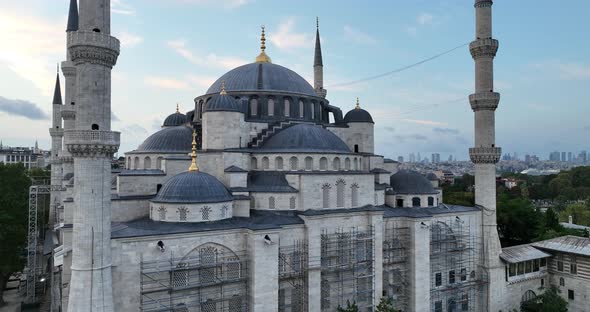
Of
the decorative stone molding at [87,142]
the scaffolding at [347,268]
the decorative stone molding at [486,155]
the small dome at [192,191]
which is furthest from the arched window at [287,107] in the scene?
the decorative stone molding at [87,142]

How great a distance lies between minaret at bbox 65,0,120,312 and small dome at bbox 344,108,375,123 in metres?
12.2

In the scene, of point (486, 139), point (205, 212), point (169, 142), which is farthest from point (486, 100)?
point (169, 142)

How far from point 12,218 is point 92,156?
42.6 feet

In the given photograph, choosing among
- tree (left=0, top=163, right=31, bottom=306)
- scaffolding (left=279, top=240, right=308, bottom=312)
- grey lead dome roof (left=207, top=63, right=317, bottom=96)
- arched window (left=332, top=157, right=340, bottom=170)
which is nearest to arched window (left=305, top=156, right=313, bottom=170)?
arched window (left=332, top=157, right=340, bottom=170)

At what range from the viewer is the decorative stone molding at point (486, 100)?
1978cm

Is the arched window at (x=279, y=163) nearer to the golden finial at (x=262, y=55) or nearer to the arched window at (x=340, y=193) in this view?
the arched window at (x=340, y=193)

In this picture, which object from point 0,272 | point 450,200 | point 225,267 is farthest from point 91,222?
point 450,200

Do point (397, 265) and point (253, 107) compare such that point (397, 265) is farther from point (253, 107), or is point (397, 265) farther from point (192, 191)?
point (253, 107)

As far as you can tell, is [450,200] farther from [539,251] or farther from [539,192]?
[539,192]

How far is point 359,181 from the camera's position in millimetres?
16594

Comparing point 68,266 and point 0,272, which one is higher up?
point 68,266

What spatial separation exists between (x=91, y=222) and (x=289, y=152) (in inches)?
302

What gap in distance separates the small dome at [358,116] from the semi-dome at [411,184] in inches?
135

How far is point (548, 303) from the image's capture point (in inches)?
696
